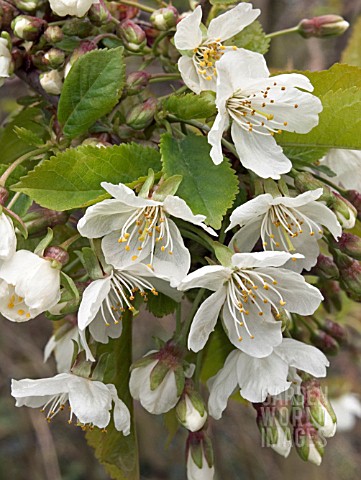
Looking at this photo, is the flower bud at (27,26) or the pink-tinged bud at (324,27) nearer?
the flower bud at (27,26)

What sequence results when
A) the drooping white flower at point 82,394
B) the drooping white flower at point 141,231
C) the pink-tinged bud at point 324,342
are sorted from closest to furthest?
the drooping white flower at point 141,231 → the drooping white flower at point 82,394 → the pink-tinged bud at point 324,342

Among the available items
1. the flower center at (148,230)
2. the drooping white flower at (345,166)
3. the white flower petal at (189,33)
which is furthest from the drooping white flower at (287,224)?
the white flower petal at (189,33)

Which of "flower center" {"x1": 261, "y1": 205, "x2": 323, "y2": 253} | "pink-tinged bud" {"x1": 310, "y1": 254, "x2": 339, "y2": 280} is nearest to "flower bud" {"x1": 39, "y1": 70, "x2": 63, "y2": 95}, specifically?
"flower center" {"x1": 261, "y1": 205, "x2": 323, "y2": 253}

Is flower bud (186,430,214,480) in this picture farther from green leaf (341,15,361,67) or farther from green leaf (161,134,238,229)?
green leaf (341,15,361,67)

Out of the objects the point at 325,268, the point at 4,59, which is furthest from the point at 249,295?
the point at 4,59

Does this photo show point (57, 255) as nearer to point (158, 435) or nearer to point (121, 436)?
point (121, 436)

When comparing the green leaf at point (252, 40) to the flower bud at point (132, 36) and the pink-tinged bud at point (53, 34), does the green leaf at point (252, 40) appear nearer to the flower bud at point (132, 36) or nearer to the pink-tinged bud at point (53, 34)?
the flower bud at point (132, 36)

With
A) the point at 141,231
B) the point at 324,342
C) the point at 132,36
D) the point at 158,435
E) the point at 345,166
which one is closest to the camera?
the point at 141,231
